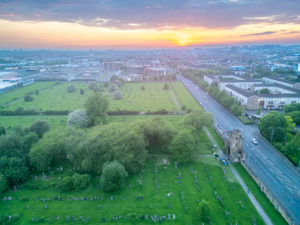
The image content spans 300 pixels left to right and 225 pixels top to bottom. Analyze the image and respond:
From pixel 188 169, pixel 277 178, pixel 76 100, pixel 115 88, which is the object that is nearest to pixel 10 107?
pixel 76 100

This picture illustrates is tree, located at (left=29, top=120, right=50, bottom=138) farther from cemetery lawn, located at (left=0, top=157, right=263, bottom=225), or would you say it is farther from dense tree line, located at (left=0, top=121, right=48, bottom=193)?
cemetery lawn, located at (left=0, top=157, right=263, bottom=225)

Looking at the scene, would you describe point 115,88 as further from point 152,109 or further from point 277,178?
point 277,178

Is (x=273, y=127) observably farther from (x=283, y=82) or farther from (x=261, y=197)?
(x=283, y=82)

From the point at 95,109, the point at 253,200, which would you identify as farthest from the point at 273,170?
the point at 95,109

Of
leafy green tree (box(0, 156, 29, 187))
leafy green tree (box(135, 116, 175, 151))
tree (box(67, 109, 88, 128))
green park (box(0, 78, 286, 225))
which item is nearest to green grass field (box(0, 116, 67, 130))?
tree (box(67, 109, 88, 128))

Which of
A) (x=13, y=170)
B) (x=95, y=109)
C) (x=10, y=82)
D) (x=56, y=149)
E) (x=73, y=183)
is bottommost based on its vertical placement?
(x=73, y=183)

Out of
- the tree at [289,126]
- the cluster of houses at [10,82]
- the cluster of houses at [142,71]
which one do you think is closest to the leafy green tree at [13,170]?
the tree at [289,126]
